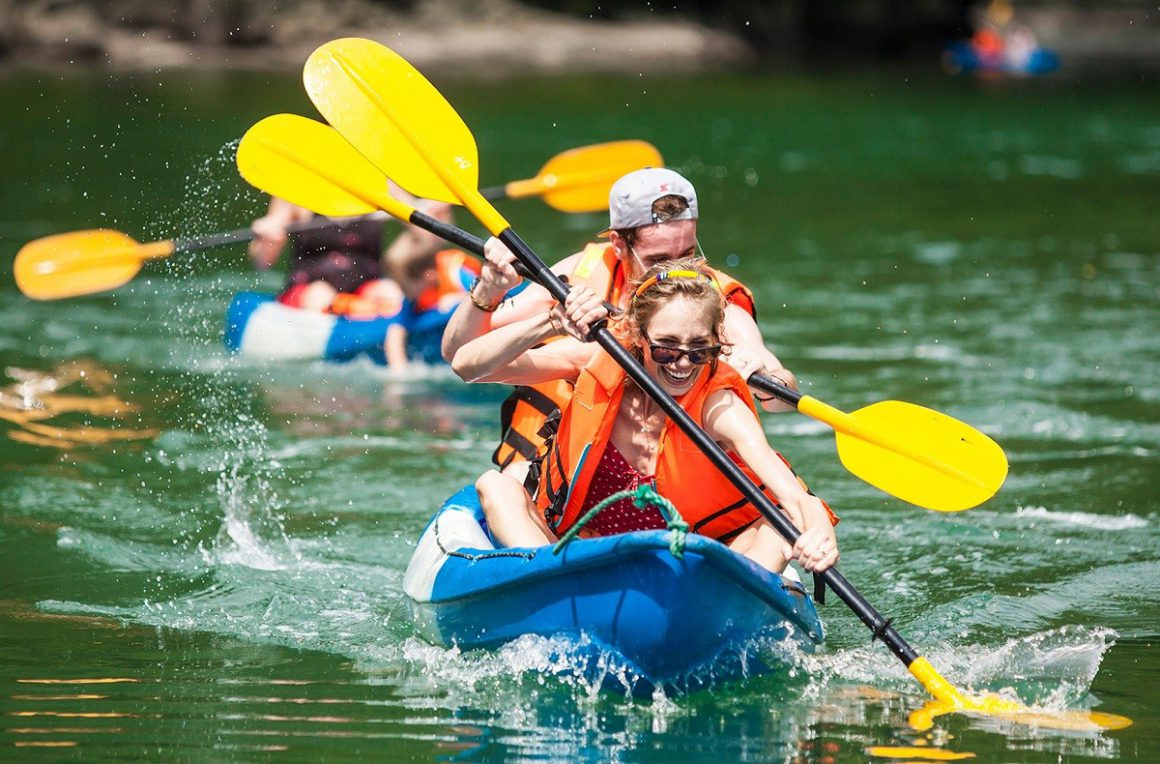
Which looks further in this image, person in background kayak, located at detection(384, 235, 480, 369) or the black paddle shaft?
person in background kayak, located at detection(384, 235, 480, 369)

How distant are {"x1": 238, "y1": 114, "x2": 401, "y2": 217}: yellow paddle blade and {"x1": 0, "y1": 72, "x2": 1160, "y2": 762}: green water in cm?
124

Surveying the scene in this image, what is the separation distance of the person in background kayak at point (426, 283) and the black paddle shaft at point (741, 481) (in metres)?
4.22

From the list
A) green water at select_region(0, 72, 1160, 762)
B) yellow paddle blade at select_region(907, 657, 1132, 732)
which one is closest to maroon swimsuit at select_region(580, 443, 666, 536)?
green water at select_region(0, 72, 1160, 762)

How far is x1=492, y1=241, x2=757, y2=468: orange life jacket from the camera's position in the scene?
4.73m

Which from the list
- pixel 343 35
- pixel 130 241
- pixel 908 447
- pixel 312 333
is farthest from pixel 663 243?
pixel 343 35

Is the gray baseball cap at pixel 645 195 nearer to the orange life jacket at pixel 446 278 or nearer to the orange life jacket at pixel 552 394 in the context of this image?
the orange life jacket at pixel 552 394

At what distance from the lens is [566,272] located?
4953 mm

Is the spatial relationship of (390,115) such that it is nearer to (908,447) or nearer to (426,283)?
(908,447)

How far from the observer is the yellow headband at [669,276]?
13.2ft

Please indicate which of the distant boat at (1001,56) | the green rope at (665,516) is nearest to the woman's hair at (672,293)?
the green rope at (665,516)

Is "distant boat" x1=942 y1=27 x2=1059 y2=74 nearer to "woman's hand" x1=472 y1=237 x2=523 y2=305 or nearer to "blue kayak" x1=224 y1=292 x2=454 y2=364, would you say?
"blue kayak" x1=224 y1=292 x2=454 y2=364

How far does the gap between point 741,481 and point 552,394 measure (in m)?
1.18

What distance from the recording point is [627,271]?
4.66 metres

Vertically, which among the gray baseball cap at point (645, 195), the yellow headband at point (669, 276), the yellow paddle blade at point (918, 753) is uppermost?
the gray baseball cap at point (645, 195)
